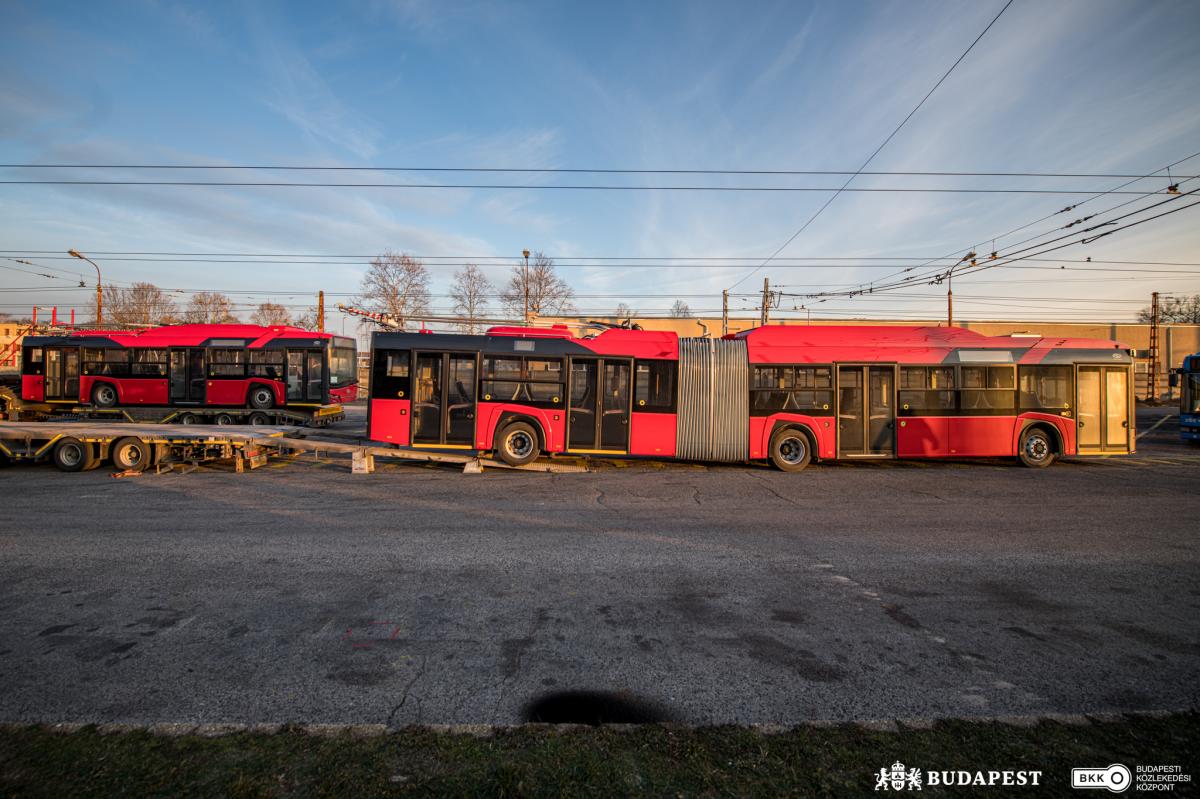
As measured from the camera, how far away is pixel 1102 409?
41.1 feet

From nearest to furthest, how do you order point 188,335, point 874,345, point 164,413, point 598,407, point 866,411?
1. point 598,407
2. point 866,411
3. point 874,345
4. point 164,413
5. point 188,335

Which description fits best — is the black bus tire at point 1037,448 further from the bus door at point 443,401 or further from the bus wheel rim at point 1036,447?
the bus door at point 443,401

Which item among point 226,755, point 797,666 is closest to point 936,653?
point 797,666

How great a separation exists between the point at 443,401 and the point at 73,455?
24.3 ft

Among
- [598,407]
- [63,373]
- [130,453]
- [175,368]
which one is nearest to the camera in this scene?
[130,453]

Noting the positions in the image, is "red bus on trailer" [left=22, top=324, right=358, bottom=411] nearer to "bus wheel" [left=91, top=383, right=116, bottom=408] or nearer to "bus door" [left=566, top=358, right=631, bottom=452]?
"bus wheel" [left=91, top=383, right=116, bottom=408]

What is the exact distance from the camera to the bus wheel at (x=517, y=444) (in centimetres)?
1159

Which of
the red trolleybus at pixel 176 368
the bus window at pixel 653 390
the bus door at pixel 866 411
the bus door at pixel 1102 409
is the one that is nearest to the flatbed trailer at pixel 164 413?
the red trolleybus at pixel 176 368

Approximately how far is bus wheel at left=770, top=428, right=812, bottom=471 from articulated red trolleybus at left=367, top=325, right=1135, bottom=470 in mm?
33

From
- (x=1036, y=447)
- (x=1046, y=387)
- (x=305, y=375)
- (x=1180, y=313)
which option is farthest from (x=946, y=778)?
(x=1180, y=313)

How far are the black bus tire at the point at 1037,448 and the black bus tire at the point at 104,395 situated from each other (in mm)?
27315

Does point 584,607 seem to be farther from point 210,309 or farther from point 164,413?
point 210,309

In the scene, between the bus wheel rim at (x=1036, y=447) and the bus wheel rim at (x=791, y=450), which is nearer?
the bus wheel rim at (x=791, y=450)

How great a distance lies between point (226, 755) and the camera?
8.23 feet
